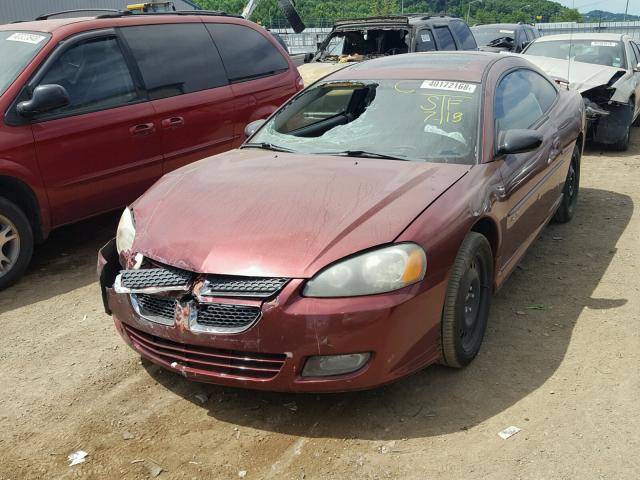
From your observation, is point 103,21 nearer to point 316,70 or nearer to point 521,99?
point 521,99

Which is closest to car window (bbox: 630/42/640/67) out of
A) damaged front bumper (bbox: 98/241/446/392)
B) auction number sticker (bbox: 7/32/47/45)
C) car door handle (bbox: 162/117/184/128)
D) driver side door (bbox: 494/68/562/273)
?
driver side door (bbox: 494/68/562/273)

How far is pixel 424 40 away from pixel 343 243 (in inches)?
318

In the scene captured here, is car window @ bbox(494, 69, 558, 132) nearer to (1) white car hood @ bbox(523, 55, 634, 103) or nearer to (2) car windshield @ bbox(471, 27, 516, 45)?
(1) white car hood @ bbox(523, 55, 634, 103)

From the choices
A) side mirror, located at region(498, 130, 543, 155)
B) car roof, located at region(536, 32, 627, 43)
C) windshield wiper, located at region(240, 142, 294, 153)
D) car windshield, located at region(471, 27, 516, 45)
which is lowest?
car windshield, located at region(471, 27, 516, 45)

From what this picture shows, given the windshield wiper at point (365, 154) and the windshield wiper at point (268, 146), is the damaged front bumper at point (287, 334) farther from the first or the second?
the windshield wiper at point (268, 146)

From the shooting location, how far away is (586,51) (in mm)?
9766

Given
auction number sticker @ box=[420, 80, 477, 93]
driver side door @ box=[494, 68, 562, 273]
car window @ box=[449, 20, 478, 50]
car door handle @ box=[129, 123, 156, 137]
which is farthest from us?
car window @ box=[449, 20, 478, 50]

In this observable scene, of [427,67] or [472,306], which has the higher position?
[427,67]

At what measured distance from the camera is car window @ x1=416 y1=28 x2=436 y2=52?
9.90 m

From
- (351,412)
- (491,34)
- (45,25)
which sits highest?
(45,25)

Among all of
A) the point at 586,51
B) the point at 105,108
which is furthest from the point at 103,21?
the point at 586,51

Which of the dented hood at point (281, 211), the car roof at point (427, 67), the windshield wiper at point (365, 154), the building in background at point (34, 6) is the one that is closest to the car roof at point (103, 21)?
the car roof at point (427, 67)

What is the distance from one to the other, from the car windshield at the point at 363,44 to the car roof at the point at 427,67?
574 centimetres

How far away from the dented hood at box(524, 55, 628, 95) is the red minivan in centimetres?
436
